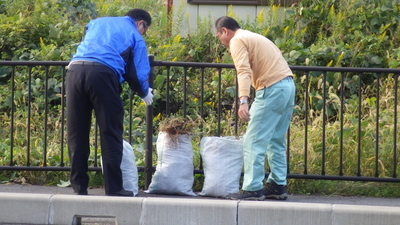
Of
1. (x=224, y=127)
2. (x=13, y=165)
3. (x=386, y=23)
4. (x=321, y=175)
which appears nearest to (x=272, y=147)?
(x=321, y=175)

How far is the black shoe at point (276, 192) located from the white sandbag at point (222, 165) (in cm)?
30

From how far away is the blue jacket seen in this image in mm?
5535

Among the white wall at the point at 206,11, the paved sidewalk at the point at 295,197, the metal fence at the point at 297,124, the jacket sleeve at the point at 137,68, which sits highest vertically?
the white wall at the point at 206,11

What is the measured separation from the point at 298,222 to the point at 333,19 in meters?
5.50

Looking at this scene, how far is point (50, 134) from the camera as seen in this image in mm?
7676

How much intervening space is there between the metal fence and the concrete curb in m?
1.24

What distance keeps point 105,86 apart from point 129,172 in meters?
0.91

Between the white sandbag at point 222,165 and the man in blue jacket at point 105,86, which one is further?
the white sandbag at point 222,165

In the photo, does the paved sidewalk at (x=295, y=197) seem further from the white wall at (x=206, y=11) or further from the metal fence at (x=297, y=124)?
the white wall at (x=206, y=11)

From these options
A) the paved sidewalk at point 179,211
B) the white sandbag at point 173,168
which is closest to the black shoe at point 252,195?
the white sandbag at point 173,168

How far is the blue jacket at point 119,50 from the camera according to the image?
218 inches

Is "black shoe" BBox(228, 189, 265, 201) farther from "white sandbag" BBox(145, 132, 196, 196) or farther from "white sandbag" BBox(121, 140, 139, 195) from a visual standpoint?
"white sandbag" BBox(121, 140, 139, 195)

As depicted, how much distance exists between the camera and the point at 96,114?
5598mm

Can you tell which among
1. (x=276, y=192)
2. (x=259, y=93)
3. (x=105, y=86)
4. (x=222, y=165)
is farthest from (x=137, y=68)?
(x=276, y=192)
